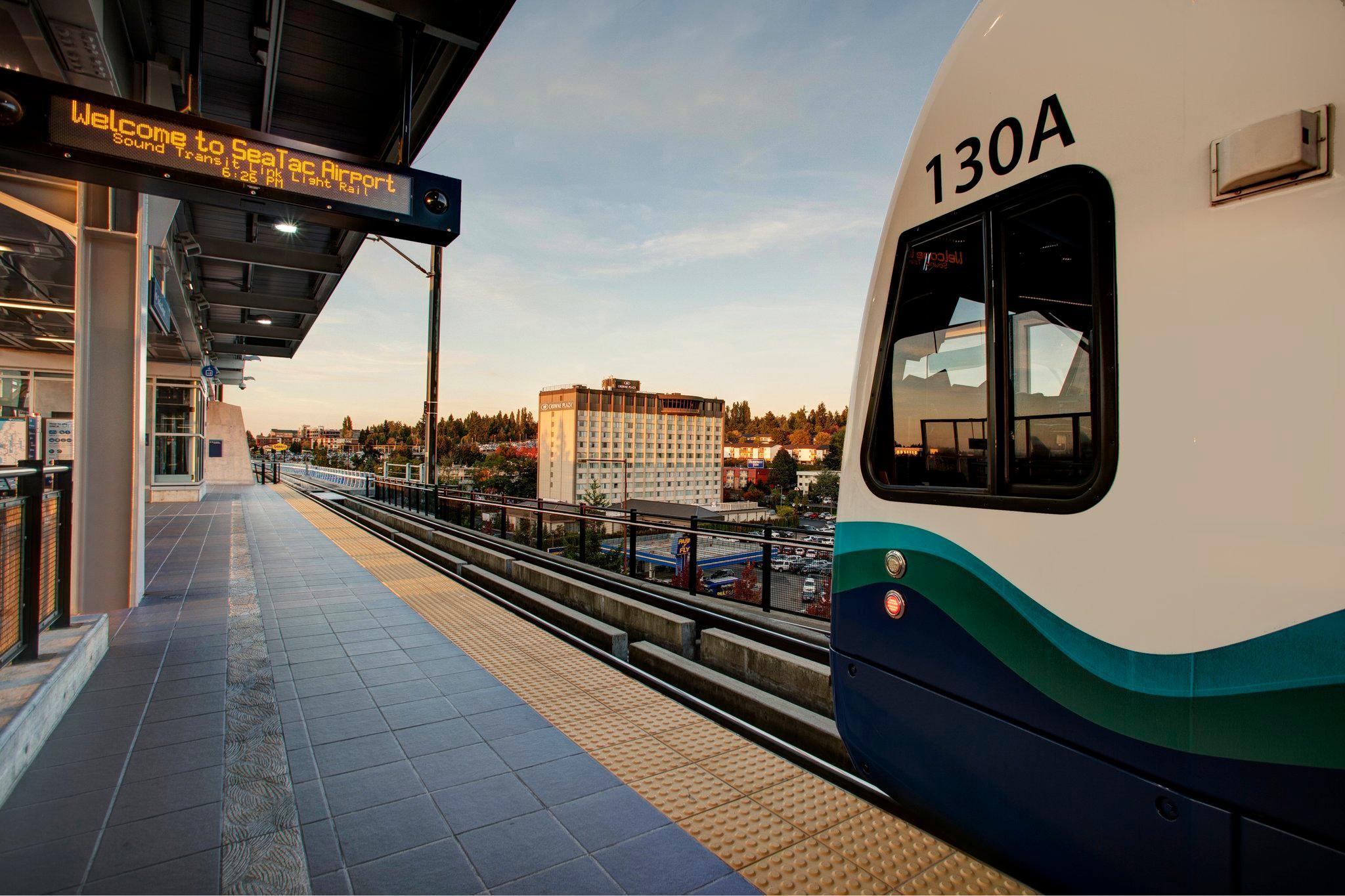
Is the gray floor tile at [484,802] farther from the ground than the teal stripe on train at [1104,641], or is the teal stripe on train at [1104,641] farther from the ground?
the teal stripe on train at [1104,641]

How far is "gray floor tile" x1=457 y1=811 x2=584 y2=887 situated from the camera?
2.46m

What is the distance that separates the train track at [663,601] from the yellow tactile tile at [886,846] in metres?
1.85

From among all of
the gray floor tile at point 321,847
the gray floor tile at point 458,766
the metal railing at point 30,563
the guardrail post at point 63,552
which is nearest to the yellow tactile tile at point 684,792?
the gray floor tile at point 458,766

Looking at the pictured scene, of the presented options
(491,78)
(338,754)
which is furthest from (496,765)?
(491,78)

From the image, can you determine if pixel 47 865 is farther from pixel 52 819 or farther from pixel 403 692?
pixel 403 692

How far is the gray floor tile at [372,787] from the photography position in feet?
Answer: 9.64

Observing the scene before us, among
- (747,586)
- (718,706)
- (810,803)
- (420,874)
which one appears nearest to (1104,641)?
(810,803)

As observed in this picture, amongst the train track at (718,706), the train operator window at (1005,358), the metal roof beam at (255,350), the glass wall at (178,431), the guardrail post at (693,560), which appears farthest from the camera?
the metal roof beam at (255,350)

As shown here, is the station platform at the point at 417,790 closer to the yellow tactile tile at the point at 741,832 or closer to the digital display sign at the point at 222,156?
the yellow tactile tile at the point at 741,832

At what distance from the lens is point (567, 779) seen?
Answer: 3.16 m

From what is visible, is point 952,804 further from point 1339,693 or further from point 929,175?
point 929,175

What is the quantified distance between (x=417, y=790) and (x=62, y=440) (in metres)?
6.94

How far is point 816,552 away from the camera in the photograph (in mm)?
5266

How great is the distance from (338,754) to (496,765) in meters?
0.86
